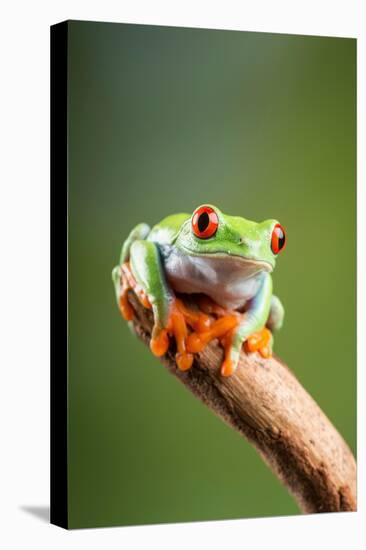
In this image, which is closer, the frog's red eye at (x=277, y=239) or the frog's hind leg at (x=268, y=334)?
the frog's red eye at (x=277, y=239)

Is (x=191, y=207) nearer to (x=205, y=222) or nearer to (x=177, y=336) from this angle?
(x=205, y=222)

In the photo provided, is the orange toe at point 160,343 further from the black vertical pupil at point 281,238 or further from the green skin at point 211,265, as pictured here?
the black vertical pupil at point 281,238

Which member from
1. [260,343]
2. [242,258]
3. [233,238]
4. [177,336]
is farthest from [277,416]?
[233,238]

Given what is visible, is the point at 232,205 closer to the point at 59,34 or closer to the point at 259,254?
the point at 259,254

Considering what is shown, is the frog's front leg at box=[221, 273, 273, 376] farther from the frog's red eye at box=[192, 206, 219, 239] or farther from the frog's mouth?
the frog's red eye at box=[192, 206, 219, 239]

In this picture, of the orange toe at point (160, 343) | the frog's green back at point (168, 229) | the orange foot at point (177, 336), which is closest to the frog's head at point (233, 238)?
the frog's green back at point (168, 229)

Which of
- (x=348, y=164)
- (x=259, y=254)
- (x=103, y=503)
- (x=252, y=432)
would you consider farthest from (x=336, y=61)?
(x=103, y=503)
